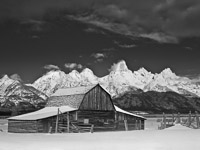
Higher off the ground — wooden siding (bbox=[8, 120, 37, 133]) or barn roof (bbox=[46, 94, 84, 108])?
barn roof (bbox=[46, 94, 84, 108])

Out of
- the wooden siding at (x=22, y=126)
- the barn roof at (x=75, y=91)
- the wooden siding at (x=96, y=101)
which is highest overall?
the barn roof at (x=75, y=91)

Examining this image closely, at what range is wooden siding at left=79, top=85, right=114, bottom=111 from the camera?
5319cm

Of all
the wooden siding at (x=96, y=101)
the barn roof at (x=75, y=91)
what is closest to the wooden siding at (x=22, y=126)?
the wooden siding at (x=96, y=101)

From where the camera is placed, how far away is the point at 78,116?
2029 inches

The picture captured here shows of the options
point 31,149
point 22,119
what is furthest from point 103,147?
point 22,119

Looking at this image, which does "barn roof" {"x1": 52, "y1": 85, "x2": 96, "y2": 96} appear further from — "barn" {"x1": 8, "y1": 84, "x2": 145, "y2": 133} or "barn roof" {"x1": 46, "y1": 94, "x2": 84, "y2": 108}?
"barn roof" {"x1": 46, "y1": 94, "x2": 84, "y2": 108}

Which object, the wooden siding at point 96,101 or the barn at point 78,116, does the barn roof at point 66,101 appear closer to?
the barn at point 78,116

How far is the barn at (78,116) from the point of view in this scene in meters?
48.0

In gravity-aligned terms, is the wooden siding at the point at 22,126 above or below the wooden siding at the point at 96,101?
below

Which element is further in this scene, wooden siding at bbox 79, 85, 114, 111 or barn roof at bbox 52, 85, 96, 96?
barn roof at bbox 52, 85, 96, 96

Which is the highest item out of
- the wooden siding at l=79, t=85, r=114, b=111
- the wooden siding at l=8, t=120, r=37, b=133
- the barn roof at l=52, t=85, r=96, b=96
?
the barn roof at l=52, t=85, r=96, b=96

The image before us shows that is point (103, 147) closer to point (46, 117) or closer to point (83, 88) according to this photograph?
point (46, 117)

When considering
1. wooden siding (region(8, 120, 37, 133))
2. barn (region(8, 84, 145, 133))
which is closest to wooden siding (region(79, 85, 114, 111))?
barn (region(8, 84, 145, 133))

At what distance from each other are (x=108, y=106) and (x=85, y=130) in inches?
301
